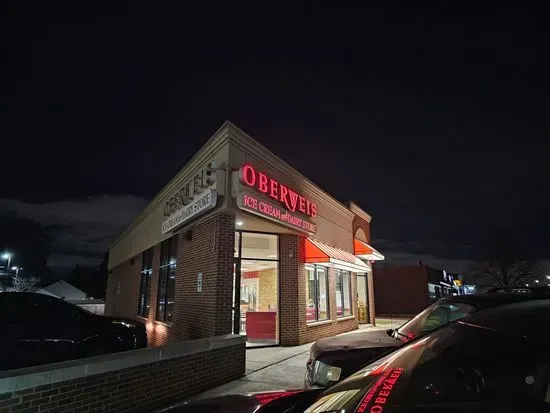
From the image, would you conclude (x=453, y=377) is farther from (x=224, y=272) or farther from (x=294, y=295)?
(x=294, y=295)

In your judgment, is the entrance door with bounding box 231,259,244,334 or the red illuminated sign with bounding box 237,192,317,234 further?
the entrance door with bounding box 231,259,244,334

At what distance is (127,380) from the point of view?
5.54 metres

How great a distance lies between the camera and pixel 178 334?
1075cm

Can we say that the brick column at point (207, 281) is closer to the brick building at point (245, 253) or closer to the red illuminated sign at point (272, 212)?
the brick building at point (245, 253)

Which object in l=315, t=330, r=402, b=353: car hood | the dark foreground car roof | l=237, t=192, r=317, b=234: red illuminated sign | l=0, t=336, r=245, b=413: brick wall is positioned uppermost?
l=237, t=192, r=317, b=234: red illuminated sign

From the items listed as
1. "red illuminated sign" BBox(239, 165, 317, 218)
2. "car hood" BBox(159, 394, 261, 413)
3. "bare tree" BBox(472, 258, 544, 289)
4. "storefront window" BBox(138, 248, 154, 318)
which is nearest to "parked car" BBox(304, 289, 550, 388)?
"car hood" BBox(159, 394, 261, 413)

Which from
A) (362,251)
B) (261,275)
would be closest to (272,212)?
(261,275)

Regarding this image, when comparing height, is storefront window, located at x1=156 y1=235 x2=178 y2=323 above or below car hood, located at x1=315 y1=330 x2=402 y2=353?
above

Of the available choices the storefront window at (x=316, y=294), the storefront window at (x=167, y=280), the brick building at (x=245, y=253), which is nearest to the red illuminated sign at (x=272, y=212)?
the brick building at (x=245, y=253)

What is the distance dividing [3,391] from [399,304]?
111 feet

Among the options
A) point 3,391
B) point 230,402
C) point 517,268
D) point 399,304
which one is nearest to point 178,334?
point 3,391

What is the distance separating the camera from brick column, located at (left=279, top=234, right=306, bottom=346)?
1139 cm

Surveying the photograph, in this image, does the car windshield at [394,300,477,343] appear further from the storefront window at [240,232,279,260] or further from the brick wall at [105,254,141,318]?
the brick wall at [105,254,141,318]

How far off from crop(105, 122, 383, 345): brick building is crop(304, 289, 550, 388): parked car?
13.9ft
